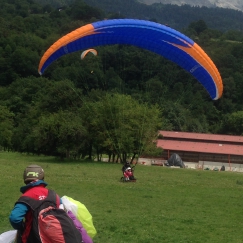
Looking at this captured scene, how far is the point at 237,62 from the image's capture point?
9925 cm

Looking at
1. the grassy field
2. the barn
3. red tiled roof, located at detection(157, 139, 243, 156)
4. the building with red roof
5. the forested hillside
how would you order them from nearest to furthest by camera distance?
the grassy field → the forested hillside → the barn → the building with red roof → red tiled roof, located at detection(157, 139, 243, 156)

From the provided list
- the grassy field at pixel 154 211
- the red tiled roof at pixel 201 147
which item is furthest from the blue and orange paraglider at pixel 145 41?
the red tiled roof at pixel 201 147

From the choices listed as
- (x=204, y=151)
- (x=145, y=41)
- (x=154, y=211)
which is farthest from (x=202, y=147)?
(x=154, y=211)

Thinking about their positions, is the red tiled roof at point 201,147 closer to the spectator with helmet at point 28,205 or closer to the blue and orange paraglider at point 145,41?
the blue and orange paraglider at point 145,41

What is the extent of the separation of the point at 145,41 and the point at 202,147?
1569 inches

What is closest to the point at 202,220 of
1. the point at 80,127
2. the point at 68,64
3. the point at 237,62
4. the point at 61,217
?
the point at 61,217

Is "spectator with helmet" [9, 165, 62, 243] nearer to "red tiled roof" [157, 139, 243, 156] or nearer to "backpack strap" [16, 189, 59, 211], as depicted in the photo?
"backpack strap" [16, 189, 59, 211]

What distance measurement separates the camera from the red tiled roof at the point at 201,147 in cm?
5227

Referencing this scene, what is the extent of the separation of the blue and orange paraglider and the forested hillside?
334 cm

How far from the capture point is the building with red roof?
51750mm

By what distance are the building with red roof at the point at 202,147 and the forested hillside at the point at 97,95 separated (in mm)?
3644

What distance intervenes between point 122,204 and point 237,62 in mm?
90177

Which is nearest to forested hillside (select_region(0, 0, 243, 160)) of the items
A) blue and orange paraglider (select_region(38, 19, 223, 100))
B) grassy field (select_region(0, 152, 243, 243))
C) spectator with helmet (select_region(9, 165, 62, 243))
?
blue and orange paraglider (select_region(38, 19, 223, 100))

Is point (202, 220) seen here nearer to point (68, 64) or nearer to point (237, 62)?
point (68, 64)
